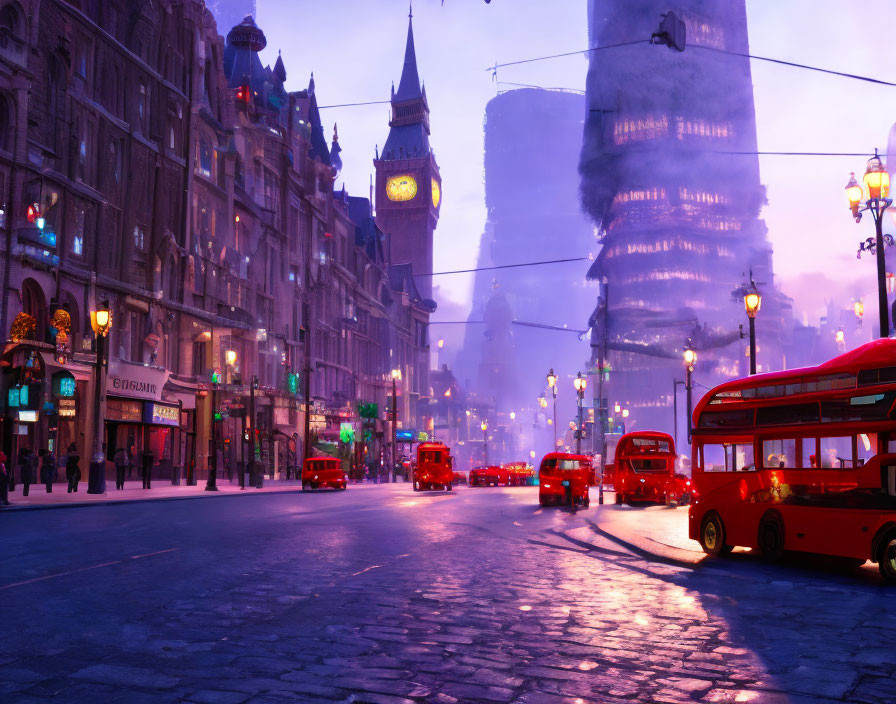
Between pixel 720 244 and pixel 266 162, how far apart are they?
352 feet

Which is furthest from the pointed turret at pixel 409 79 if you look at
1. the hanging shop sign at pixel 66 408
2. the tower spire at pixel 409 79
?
the hanging shop sign at pixel 66 408

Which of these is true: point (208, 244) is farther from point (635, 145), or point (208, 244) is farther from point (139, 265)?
point (635, 145)

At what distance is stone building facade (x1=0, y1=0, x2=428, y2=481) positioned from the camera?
40.1 meters


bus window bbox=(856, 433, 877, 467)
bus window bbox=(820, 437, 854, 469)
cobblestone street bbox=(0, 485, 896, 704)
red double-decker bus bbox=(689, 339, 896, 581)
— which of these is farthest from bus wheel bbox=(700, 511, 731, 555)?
bus window bbox=(856, 433, 877, 467)

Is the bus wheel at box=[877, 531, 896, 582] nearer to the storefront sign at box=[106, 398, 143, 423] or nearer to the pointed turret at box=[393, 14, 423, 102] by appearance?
the storefront sign at box=[106, 398, 143, 423]

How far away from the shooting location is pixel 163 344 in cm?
5422

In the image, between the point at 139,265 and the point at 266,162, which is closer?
the point at 139,265

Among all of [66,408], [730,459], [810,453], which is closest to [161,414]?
[66,408]

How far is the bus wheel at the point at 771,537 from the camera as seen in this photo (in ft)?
50.7

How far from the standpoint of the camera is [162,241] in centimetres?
5366

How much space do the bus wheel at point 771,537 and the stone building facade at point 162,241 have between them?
31852mm

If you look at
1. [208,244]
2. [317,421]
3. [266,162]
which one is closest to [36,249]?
[208,244]

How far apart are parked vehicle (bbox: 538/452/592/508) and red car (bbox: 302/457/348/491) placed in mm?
17439

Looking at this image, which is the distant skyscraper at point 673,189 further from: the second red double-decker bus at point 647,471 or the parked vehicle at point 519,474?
the second red double-decker bus at point 647,471
